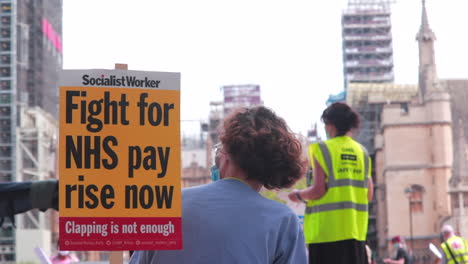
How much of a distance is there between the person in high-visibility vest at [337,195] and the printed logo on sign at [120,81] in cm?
206

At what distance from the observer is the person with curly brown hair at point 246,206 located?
2.76 meters

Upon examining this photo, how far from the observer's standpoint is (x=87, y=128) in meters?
2.90

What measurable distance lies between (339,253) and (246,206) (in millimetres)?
2096

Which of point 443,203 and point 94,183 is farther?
point 443,203

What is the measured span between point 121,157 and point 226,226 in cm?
43

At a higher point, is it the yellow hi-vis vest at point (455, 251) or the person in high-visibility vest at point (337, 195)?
the person in high-visibility vest at point (337, 195)

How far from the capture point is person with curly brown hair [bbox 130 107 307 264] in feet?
9.07

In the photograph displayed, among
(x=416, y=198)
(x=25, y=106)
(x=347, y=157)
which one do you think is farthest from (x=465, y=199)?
(x=347, y=157)

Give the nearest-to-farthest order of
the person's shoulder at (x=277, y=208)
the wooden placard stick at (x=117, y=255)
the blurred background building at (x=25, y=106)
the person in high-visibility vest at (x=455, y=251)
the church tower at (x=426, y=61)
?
the person's shoulder at (x=277, y=208), the wooden placard stick at (x=117, y=255), the person in high-visibility vest at (x=455, y=251), the blurred background building at (x=25, y=106), the church tower at (x=426, y=61)

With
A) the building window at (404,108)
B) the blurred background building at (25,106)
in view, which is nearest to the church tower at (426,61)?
the building window at (404,108)

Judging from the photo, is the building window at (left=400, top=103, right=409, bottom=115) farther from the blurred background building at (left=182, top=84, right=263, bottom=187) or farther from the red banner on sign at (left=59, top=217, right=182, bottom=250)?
the red banner on sign at (left=59, top=217, right=182, bottom=250)

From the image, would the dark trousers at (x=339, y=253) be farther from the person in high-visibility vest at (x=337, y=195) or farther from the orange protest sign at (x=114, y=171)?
the orange protest sign at (x=114, y=171)

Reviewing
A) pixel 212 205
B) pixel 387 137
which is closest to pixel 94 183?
pixel 212 205

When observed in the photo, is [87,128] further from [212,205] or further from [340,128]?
[340,128]
